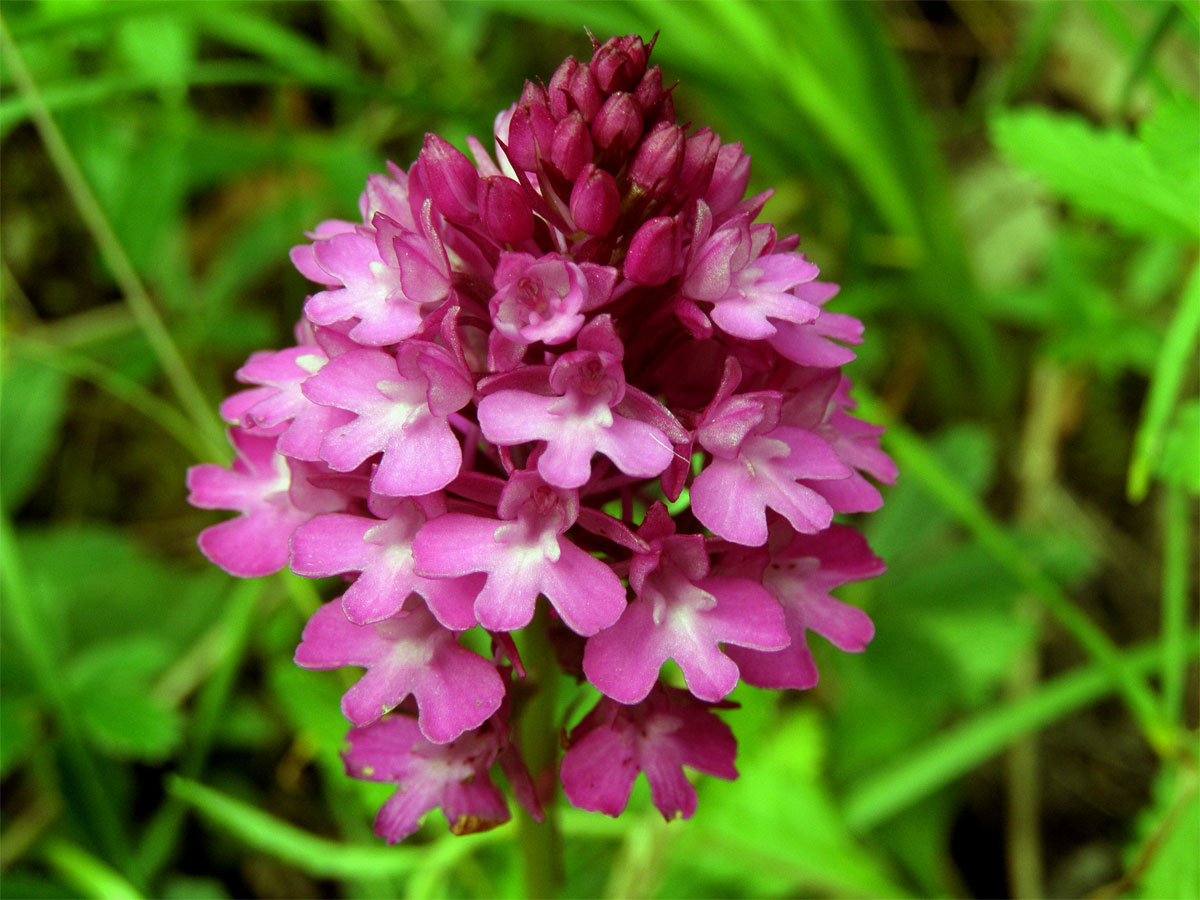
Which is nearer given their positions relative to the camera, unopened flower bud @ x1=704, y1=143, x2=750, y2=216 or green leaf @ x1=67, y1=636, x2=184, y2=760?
unopened flower bud @ x1=704, y1=143, x2=750, y2=216

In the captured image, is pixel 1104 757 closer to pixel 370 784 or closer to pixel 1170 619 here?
pixel 1170 619

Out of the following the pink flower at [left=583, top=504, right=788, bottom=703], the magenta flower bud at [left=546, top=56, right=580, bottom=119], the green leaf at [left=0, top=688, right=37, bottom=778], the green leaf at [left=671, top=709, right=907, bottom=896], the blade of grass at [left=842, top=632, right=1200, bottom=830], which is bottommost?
the green leaf at [left=0, top=688, right=37, bottom=778]

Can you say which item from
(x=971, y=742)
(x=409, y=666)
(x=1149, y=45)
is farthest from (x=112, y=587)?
(x=1149, y=45)

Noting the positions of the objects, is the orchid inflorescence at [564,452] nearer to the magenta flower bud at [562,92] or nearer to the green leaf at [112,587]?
the magenta flower bud at [562,92]

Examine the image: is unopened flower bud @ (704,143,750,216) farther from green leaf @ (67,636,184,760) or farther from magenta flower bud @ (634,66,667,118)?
green leaf @ (67,636,184,760)

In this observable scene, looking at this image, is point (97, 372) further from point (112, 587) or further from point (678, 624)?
point (678, 624)

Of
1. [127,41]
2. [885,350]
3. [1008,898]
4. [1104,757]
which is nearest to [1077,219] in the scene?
[885,350]

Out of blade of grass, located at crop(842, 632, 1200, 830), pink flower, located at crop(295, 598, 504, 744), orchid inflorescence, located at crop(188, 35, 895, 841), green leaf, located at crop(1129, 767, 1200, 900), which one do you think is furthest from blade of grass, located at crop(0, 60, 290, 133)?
green leaf, located at crop(1129, 767, 1200, 900)
